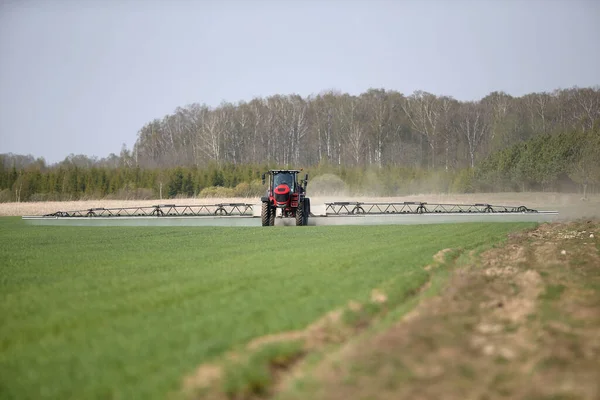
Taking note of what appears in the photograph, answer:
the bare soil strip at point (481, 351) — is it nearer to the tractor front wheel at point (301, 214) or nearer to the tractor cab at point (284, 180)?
the tractor front wheel at point (301, 214)

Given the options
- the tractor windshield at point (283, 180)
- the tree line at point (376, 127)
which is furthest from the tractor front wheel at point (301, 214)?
the tree line at point (376, 127)

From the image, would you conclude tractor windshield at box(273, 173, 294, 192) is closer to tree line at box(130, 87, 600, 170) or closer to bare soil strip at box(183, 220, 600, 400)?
bare soil strip at box(183, 220, 600, 400)

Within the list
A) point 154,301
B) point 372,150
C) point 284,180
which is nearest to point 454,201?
point 372,150

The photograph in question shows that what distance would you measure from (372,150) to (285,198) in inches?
2135

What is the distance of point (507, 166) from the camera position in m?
60.0

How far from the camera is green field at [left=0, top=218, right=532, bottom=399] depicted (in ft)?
19.6

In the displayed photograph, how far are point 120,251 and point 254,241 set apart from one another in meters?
4.60

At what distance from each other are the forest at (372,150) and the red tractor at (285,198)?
28.3m

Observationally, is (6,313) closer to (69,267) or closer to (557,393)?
(69,267)

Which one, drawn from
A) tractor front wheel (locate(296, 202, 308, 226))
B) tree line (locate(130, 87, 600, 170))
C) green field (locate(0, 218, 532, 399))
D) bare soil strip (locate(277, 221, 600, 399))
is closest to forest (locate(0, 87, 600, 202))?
tree line (locate(130, 87, 600, 170))

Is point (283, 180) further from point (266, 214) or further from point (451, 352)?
point (451, 352)

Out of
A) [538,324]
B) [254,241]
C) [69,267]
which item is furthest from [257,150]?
[538,324]

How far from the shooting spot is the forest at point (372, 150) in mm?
58344

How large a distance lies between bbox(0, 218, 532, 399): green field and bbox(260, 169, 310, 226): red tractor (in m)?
11.6
